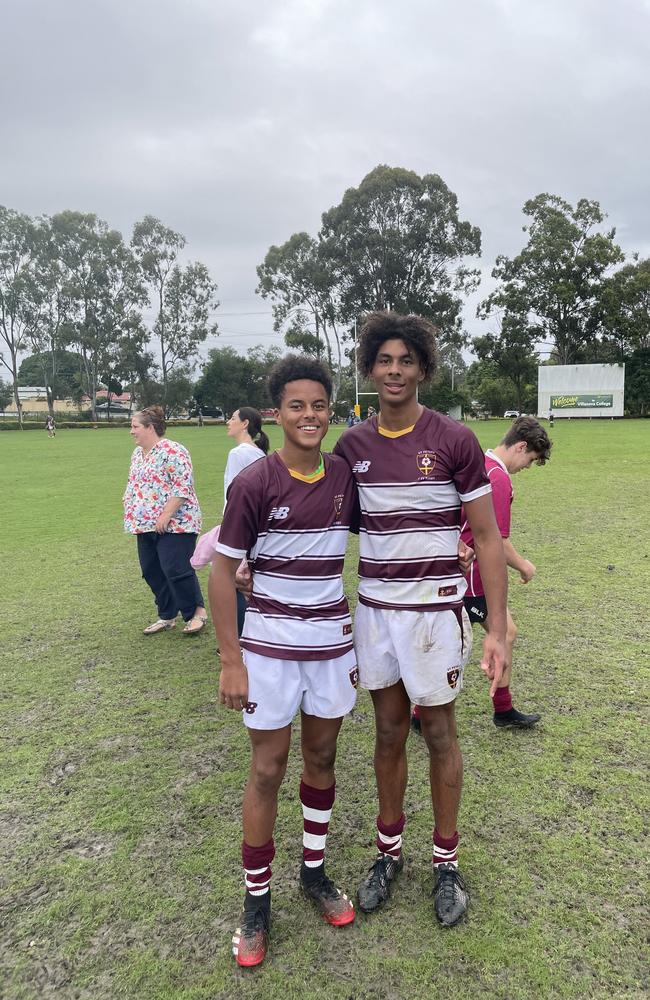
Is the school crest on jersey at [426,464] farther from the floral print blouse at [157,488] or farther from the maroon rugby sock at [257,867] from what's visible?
the floral print blouse at [157,488]

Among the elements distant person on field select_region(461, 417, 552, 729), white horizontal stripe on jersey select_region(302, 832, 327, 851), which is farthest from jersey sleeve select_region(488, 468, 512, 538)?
white horizontal stripe on jersey select_region(302, 832, 327, 851)

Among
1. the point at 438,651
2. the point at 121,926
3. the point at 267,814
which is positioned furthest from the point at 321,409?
the point at 121,926

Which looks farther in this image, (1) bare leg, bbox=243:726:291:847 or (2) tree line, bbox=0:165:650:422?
(2) tree line, bbox=0:165:650:422

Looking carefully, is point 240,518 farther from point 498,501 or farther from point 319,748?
point 498,501

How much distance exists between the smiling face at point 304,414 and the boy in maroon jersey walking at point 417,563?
182 millimetres

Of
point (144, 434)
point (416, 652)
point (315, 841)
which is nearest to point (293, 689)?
point (416, 652)

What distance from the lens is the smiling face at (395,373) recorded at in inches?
91.4

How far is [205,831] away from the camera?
9.40 ft

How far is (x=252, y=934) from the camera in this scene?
222 cm

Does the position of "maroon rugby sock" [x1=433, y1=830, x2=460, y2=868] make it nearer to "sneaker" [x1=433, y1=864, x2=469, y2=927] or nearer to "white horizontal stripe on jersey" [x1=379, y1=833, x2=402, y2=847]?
"sneaker" [x1=433, y1=864, x2=469, y2=927]

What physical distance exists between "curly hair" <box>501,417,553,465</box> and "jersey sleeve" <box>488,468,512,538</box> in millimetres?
402

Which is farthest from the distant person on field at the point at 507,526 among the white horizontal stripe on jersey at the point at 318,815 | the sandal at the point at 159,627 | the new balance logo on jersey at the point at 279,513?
the sandal at the point at 159,627

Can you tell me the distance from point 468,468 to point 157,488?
3475mm

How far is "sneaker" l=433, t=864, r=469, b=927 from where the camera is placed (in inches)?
91.2
